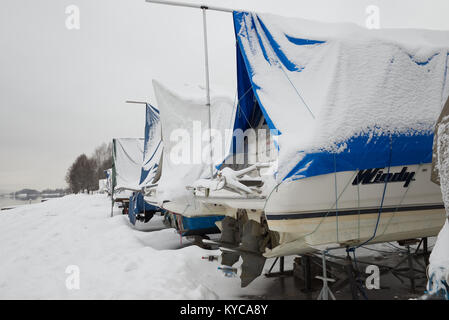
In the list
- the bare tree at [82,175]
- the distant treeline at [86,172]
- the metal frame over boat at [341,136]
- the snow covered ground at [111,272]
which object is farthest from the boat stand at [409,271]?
the bare tree at [82,175]

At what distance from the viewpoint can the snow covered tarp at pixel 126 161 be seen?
49.3 feet

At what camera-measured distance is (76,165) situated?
63500mm

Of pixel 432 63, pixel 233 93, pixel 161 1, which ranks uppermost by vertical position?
pixel 161 1

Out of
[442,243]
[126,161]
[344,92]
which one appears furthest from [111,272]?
[126,161]

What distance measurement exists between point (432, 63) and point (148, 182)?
9292 mm

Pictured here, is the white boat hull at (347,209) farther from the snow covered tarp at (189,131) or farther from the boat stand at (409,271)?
the snow covered tarp at (189,131)

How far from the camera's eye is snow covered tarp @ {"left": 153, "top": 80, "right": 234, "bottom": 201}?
7561 mm

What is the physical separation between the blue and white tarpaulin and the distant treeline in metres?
50.2

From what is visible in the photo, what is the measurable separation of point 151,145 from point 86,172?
5617cm

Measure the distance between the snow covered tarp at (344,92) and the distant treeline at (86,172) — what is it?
193 ft

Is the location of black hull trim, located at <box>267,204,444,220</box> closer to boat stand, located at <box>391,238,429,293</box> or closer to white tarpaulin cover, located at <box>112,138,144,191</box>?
boat stand, located at <box>391,238,429,293</box>

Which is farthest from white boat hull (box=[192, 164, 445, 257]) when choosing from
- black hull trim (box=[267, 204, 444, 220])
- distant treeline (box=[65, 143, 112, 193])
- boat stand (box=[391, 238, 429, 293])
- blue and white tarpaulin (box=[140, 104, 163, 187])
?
distant treeline (box=[65, 143, 112, 193])

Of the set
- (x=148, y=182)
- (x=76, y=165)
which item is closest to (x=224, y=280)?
(x=148, y=182)
